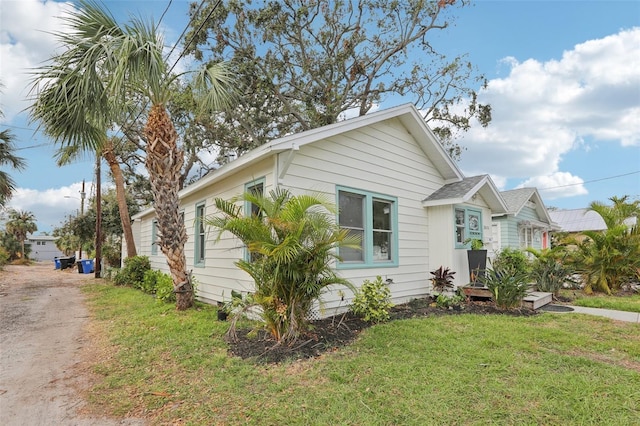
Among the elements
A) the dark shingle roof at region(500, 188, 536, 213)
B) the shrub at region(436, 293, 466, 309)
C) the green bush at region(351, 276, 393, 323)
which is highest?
the dark shingle roof at region(500, 188, 536, 213)

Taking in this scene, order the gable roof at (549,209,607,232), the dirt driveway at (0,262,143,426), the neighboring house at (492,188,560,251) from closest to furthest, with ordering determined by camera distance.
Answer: the dirt driveway at (0,262,143,426), the neighboring house at (492,188,560,251), the gable roof at (549,209,607,232)

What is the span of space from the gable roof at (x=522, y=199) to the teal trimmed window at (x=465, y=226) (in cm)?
614

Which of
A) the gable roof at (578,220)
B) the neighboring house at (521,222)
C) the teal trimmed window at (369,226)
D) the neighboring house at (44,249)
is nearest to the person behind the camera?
the teal trimmed window at (369,226)

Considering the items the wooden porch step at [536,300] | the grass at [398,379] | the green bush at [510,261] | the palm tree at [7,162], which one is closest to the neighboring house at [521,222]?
the green bush at [510,261]

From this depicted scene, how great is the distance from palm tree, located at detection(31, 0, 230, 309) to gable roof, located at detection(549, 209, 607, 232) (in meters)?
32.0

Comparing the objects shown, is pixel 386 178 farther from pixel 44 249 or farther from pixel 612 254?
pixel 44 249

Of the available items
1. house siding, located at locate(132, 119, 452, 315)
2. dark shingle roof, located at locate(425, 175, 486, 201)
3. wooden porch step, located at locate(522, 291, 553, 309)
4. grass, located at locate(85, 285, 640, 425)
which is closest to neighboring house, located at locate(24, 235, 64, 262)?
house siding, located at locate(132, 119, 452, 315)

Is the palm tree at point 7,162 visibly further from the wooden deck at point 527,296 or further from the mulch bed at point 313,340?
the wooden deck at point 527,296

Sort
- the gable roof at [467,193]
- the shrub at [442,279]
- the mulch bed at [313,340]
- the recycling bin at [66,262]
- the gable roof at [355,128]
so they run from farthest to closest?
1. the recycling bin at [66,262]
2. the gable roof at [467,193]
3. the shrub at [442,279]
4. the gable roof at [355,128]
5. the mulch bed at [313,340]

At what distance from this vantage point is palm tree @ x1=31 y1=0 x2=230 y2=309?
549 centimetres

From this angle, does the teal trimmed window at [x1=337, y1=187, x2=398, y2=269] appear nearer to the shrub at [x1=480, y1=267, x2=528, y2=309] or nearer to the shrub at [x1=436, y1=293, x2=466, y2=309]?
the shrub at [x1=436, y1=293, x2=466, y2=309]

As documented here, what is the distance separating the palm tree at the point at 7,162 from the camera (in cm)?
1260

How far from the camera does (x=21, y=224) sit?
30641 mm

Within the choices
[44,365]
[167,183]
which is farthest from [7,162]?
[44,365]
